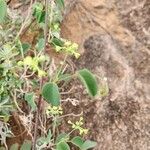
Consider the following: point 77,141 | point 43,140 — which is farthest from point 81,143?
point 43,140

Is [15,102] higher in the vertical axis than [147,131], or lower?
higher

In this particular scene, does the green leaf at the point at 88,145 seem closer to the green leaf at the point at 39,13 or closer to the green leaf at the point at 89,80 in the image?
the green leaf at the point at 89,80

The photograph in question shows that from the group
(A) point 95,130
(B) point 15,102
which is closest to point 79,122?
(A) point 95,130

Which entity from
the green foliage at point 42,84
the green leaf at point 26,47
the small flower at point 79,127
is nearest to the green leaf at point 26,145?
the green foliage at point 42,84

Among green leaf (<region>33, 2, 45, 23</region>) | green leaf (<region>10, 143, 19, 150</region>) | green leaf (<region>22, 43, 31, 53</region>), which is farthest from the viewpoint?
green leaf (<region>10, 143, 19, 150</region>)

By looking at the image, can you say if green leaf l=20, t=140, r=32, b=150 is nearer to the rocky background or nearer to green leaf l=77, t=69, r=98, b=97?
the rocky background

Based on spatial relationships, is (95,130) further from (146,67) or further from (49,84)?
(49,84)

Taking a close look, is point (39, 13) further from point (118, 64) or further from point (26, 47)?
point (118, 64)

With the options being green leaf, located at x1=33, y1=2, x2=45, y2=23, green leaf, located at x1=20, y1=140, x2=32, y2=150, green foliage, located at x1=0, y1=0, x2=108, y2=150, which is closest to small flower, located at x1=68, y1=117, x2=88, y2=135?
green foliage, located at x1=0, y1=0, x2=108, y2=150
